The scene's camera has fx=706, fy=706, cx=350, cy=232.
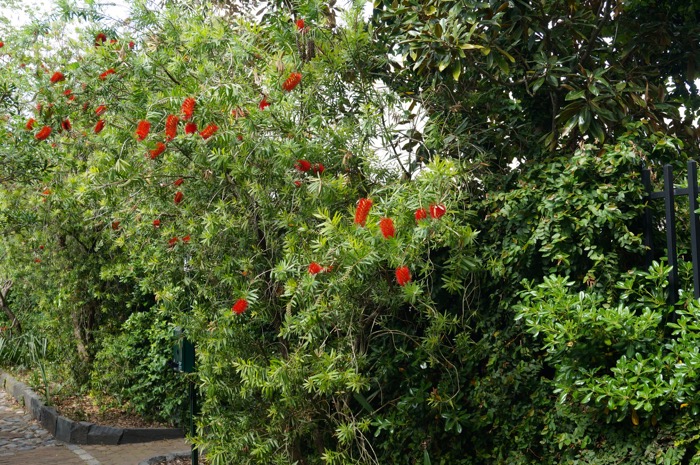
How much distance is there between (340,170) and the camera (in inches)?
206

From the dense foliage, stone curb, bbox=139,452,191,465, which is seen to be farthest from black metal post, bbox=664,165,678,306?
stone curb, bbox=139,452,191,465

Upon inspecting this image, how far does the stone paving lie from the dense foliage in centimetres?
278

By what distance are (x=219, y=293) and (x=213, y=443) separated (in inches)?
46.9

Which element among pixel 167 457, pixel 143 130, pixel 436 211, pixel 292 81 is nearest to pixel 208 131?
pixel 143 130

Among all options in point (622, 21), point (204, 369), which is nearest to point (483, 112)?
point (622, 21)

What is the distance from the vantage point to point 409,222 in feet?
14.5

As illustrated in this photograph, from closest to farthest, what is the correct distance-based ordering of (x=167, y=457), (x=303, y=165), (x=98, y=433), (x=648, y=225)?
(x=648, y=225), (x=303, y=165), (x=167, y=457), (x=98, y=433)

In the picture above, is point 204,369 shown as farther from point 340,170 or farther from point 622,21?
point 622,21

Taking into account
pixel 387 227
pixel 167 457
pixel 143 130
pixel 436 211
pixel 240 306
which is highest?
pixel 143 130

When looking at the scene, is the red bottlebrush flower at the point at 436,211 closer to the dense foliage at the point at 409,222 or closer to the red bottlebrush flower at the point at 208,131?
the dense foliage at the point at 409,222

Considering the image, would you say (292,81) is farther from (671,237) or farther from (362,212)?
(671,237)

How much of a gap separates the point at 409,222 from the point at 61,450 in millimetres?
6372

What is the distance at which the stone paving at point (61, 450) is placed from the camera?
26.5 feet

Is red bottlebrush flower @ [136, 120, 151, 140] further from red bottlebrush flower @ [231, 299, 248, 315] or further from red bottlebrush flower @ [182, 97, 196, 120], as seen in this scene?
red bottlebrush flower @ [231, 299, 248, 315]
